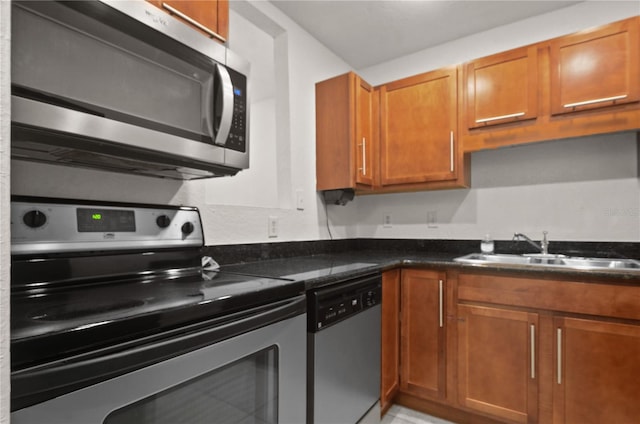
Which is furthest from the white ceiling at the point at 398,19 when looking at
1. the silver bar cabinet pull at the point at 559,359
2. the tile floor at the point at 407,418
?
the tile floor at the point at 407,418

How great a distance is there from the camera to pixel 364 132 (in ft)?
7.96

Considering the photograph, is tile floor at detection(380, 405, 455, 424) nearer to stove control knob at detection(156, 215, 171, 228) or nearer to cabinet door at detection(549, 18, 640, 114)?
stove control knob at detection(156, 215, 171, 228)

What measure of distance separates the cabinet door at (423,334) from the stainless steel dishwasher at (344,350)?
12.3 inches

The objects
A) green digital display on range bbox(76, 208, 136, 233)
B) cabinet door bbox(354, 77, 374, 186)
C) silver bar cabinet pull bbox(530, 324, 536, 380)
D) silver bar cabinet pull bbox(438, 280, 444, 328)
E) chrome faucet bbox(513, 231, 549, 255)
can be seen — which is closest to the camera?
green digital display on range bbox(76, 208, 136, 233)

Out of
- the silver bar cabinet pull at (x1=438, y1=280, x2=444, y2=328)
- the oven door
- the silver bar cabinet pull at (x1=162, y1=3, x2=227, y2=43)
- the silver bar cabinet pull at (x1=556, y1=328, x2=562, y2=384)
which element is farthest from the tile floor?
the silver bar cabinet pull at (x1=162, y1=3, x2=227, y2=43)

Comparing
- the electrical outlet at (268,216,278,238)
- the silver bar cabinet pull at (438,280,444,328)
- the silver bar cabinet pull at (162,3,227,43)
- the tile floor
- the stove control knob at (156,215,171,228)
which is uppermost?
the silver bar cabinet pull at (162,3,227,43)

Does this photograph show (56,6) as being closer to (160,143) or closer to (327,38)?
(160,143)

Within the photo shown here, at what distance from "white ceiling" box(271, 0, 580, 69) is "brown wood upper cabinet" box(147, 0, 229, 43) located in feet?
3.11

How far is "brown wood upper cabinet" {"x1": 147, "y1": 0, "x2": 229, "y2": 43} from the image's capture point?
113cm

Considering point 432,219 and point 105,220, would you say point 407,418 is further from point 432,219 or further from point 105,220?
point 105,220

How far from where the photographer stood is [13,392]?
1.66 feet

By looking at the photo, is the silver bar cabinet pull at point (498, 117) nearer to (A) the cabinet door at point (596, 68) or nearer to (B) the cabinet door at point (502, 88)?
(B) the cabinet door at point (502, 88)

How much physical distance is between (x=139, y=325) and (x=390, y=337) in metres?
1.51

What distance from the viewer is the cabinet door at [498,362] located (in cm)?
162
